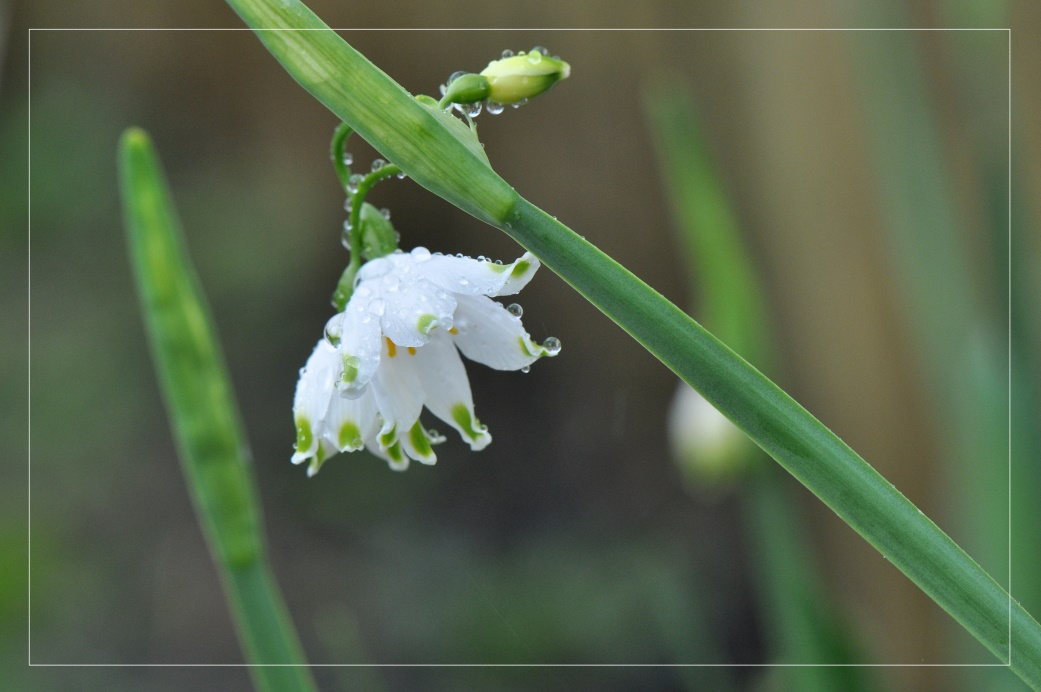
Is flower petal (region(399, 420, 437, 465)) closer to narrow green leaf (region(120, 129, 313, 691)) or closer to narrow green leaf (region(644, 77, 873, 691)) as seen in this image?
narrow green leaf (region(120, 129, 313, 691))

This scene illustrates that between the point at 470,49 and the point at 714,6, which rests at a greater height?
the point at 470,49

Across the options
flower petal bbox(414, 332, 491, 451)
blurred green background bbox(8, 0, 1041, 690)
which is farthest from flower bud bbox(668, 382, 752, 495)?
blurred green background bbox(8, 0, 1041, 690)

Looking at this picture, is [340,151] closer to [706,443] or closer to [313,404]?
[313,404]

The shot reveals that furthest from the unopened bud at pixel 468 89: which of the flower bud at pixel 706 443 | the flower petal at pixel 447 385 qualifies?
the flower bud at pixel 706 443

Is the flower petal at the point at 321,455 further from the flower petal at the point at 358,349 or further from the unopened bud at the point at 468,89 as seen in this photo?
the unopened bud at the point at 468,89

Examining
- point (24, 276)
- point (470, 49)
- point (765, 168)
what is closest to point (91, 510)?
point (24, 276)

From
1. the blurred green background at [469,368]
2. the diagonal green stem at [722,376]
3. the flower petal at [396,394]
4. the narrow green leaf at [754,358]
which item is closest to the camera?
the diagonal green stem at [722,376]

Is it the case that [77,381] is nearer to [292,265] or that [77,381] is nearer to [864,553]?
[292,265]
